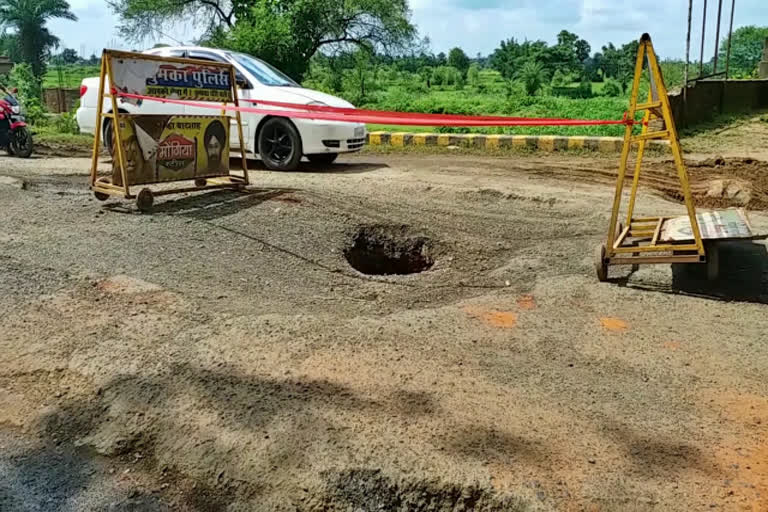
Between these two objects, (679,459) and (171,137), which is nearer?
(679,459)

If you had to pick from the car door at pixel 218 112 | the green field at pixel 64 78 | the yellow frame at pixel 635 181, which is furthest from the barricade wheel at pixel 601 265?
the green field at pixel 64 78

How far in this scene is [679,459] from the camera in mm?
3020

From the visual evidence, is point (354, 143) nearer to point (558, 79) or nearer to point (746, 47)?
point (558, 79)

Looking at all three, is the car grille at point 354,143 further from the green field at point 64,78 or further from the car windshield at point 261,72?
the green field at point 64,78

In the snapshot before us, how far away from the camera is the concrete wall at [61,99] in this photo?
79.9 ft

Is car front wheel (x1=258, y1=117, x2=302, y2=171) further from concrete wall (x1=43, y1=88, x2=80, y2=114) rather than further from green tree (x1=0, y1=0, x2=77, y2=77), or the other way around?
green tree (x1=0, y1=0, x2=77, y2=77)

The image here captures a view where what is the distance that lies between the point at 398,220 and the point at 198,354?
3.43 m

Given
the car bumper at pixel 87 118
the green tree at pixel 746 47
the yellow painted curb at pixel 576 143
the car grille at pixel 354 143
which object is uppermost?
the green tree at pixel 746 47

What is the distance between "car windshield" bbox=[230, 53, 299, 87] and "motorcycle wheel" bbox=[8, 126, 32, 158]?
13.0 feet

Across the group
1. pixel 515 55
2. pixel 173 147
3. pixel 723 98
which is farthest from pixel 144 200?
pixel 515 55

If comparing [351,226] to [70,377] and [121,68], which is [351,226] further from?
[70,377]

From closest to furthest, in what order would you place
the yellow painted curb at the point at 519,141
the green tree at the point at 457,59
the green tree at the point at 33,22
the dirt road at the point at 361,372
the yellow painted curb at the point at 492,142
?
the dirt road at the point at 361,372, the yellow painted curb at the point at 519,141, the yellow painted curb at the point at 492,142, the green tree at the point at 33,22, the green tree at the point at 457,59

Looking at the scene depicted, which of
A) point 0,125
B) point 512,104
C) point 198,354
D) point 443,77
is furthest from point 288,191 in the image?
point 443,77

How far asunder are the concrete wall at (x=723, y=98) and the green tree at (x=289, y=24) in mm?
10734
